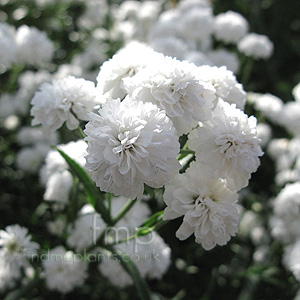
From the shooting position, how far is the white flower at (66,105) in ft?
3.19

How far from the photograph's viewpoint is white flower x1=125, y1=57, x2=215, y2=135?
31.9 inches

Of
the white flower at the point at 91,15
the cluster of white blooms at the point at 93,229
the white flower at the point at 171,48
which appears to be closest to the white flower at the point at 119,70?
the cluster of white blooms at the point at 93,229

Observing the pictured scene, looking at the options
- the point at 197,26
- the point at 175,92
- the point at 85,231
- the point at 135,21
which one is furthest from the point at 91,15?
the point at 175,92

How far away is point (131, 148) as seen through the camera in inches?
28.7

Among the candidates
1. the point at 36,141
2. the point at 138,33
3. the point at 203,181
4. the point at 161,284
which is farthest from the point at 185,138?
the point at 138,33

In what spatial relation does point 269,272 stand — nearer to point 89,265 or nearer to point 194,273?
point 194,273

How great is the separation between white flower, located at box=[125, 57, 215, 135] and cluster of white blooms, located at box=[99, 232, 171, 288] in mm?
622

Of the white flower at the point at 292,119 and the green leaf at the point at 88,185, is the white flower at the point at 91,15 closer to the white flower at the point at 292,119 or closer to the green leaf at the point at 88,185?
the white flower at the point at 292,119

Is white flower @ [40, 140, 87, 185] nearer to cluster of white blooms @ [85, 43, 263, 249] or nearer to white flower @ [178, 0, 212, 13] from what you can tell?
cluster of white blooms @ [85, 43, 263, 249]

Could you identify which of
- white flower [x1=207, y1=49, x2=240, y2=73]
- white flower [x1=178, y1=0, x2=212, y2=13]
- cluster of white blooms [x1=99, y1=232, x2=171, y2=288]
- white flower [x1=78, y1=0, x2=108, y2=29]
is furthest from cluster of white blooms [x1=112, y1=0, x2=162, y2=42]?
cluster of white blooms [x1=99, y1=232, x2=171, y2=288]

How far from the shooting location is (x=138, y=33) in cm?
276

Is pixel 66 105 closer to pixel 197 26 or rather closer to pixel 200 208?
pixel 200 208

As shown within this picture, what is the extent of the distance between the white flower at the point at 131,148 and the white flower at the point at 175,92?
72 millimetres

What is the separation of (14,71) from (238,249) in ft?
5.12
